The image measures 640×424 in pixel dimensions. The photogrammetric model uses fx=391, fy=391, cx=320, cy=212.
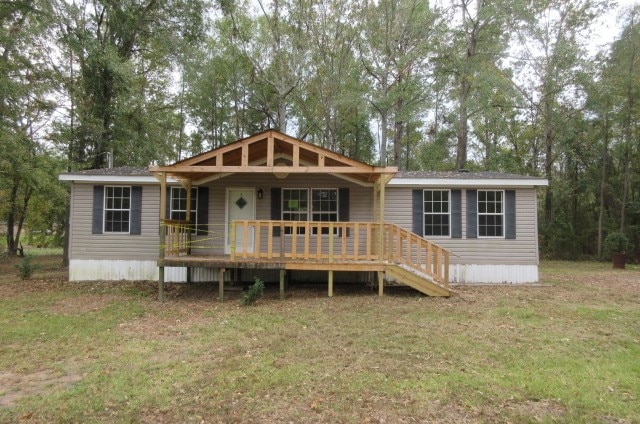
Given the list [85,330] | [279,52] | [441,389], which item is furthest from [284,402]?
[279,52]

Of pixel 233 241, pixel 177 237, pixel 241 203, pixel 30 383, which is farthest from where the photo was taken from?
pixel 241 203

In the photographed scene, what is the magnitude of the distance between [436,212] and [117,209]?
901cm

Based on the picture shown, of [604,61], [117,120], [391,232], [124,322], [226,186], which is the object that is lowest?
[124,322]

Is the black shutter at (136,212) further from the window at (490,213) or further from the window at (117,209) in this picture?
the window at (490,213)

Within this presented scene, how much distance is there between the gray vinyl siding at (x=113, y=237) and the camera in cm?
1093

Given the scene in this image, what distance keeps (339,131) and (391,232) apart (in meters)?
18.3

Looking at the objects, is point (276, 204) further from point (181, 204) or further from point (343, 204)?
point (181, 204)

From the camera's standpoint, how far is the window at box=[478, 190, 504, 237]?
1094 cm

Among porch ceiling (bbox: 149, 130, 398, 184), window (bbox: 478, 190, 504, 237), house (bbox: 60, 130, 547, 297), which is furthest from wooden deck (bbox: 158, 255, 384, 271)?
window (bbox: 478, 190, 504, 237)

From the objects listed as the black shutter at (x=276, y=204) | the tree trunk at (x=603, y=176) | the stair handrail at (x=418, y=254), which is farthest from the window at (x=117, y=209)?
the tree trunk at (x=603, y=176)

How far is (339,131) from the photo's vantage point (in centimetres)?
2627

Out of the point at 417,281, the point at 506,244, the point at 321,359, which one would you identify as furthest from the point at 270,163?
the point at 506,244

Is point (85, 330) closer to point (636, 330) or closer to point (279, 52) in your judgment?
point (636, 330)

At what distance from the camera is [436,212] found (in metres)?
11.0
